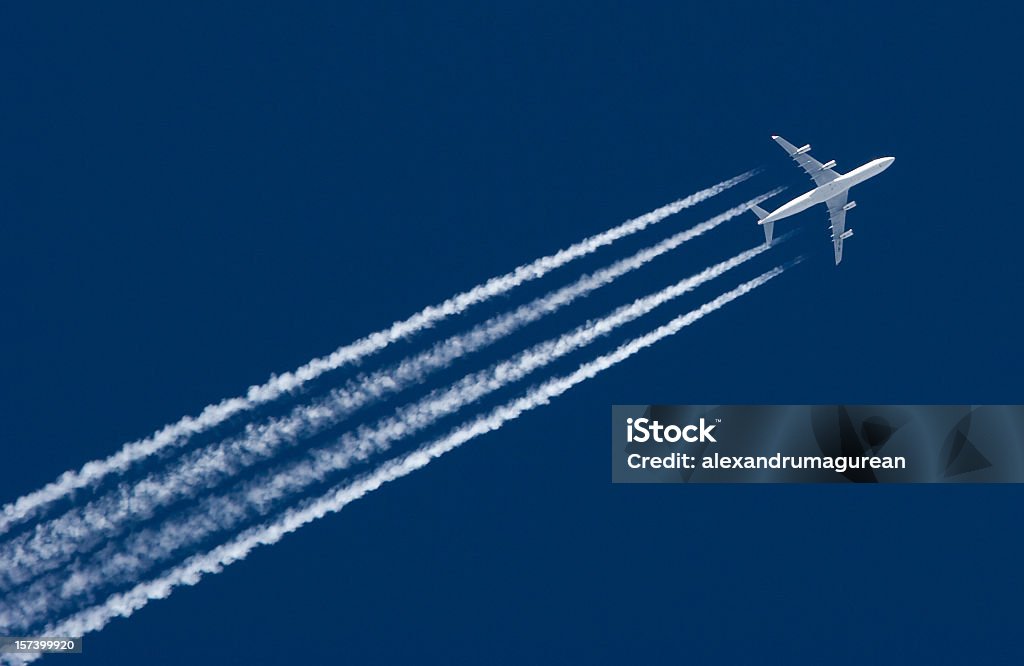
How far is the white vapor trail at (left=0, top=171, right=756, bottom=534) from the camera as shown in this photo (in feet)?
205

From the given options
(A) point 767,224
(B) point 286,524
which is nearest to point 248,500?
(B) point 286,524

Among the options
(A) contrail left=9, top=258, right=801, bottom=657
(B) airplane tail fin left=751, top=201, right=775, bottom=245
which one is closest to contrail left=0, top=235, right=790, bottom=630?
(A) contrail left=9, top=258, right=801, bottom=657

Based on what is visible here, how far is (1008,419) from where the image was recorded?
6825 cm

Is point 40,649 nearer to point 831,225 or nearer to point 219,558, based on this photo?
point 219,558

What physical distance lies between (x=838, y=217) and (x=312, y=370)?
29.9 metres

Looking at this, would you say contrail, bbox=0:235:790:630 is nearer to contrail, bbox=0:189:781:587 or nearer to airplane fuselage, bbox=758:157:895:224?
contrail, bbox=0:189:781:587

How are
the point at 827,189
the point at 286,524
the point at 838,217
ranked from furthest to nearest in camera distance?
the point at 838,217, the point at 827,189, the point at 286,524

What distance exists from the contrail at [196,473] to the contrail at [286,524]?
2820 mm

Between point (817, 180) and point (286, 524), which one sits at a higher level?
point (817, 180)

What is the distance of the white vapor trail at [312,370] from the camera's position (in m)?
62.4

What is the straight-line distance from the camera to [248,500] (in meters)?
61.9

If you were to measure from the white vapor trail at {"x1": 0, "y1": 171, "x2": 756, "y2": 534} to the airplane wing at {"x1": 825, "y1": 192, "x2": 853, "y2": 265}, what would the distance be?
632 cm

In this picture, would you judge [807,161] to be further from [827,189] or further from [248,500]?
[248,500]

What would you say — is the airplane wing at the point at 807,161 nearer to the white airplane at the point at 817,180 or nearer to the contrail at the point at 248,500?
the white airplane at the point at 817,180
